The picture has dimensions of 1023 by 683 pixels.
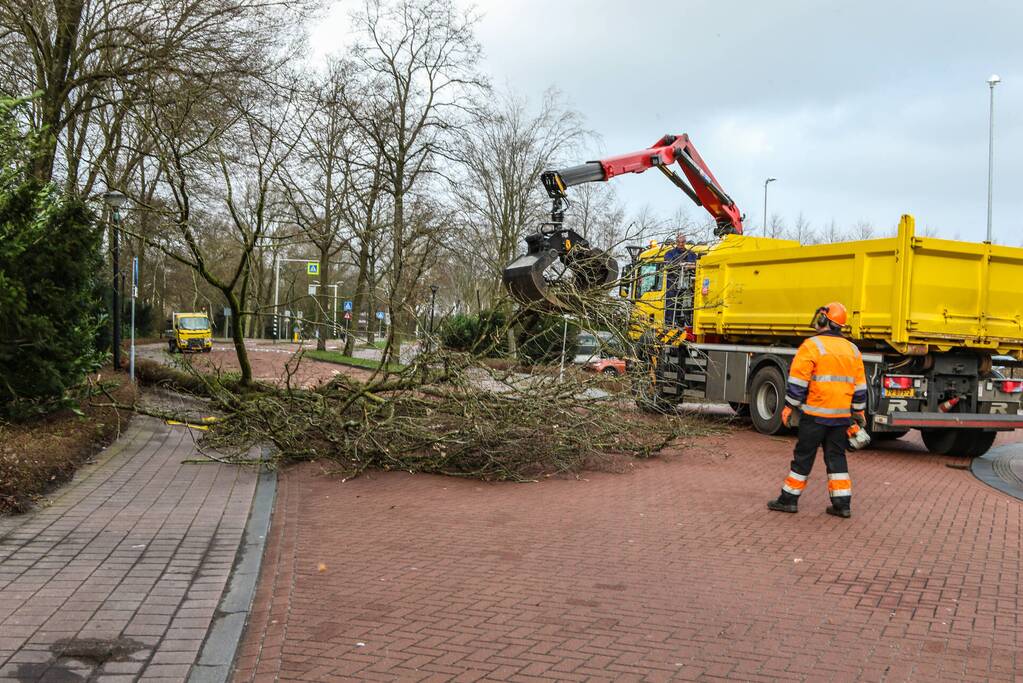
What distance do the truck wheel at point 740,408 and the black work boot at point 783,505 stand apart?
689 centimetres

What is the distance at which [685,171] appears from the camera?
1541cm

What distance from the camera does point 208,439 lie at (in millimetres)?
10539

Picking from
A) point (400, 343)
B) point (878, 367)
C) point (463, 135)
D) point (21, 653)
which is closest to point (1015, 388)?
point (878, 367)

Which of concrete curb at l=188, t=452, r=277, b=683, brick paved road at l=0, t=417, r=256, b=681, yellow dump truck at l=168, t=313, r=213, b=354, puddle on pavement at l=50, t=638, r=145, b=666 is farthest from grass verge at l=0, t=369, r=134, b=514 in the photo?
yellow dump truck at l=168, t=313, r=213, b=354

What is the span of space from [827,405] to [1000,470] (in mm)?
5305

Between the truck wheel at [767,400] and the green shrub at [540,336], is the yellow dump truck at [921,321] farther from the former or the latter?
the green shrub at [540,336]

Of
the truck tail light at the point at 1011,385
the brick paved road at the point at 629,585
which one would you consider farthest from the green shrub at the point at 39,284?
the truck tail light at the point at 1011,385

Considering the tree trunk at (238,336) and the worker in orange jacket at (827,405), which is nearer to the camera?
the worker in orange jacket at (827,405)

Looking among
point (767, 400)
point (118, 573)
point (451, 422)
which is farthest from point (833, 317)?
point (767, 400)

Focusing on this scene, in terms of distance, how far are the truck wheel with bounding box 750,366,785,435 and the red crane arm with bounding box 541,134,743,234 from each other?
314 centimetres

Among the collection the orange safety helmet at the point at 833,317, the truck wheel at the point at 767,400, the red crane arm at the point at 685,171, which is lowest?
the truck wheel at the point at 767,400

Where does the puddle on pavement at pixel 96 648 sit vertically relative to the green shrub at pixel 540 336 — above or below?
below

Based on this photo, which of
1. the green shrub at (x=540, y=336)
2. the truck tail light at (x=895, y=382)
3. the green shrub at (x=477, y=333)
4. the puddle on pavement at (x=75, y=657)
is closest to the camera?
the puddle on pavement at (x=75, y=657)

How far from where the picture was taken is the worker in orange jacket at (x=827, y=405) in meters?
7.52
